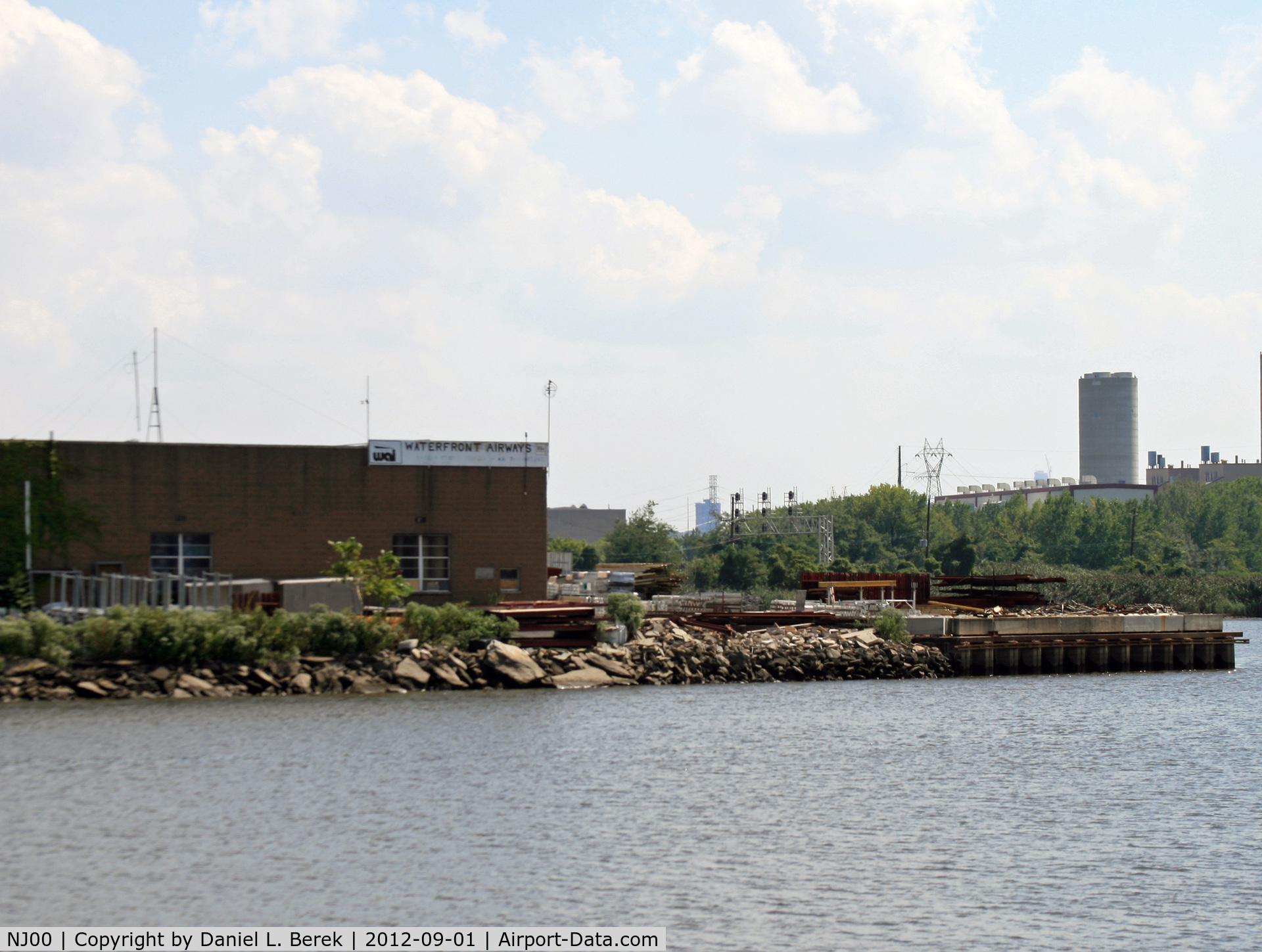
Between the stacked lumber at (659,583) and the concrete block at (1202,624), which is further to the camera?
the stacked lumber at (659,583)

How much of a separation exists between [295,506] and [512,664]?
12.5 metres

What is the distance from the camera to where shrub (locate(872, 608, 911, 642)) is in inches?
2330

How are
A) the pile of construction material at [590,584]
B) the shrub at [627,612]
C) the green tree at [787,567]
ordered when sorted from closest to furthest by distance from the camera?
the shrub at [627,612], the pile of construction material at [590,584], the green tree at [787,567]

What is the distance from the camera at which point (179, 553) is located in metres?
53.4

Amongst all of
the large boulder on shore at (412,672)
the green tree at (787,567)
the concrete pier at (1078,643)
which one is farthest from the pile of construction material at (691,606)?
the green tree at (787,567)

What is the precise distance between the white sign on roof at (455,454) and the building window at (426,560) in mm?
2999

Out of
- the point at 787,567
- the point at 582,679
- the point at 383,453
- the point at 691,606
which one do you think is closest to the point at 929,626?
the point at 691,606

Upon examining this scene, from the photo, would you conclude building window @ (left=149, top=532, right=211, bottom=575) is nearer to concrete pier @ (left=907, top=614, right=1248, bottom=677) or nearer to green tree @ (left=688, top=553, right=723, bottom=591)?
concrete pier @ (left=907, top=614, right=1248, bottom=677)

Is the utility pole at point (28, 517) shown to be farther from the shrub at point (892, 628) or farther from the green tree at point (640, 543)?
the green tree at point (640, 543)

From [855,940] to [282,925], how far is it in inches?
316

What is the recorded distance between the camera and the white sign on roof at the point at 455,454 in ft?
183

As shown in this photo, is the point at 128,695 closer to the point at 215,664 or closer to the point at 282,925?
the point at 215,664

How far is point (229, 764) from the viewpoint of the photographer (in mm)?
31766

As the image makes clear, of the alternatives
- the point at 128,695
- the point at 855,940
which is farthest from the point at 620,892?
the point at 128,695
